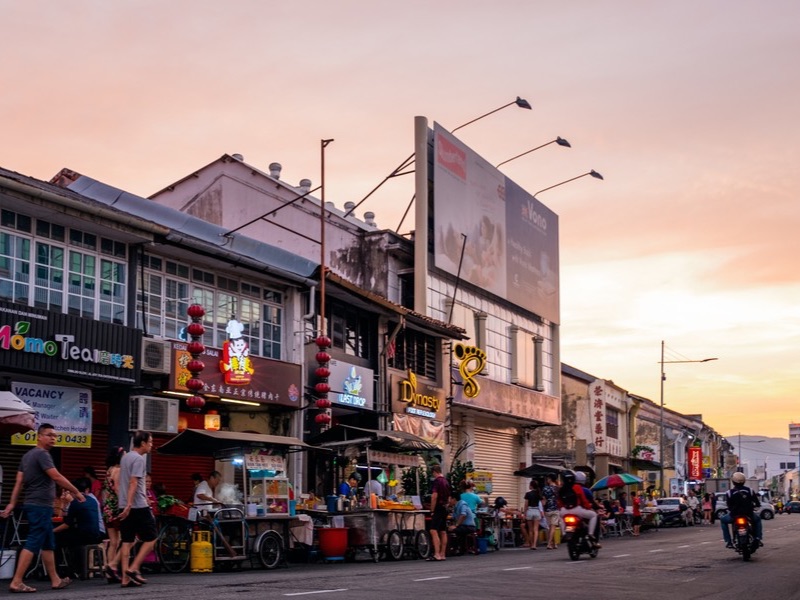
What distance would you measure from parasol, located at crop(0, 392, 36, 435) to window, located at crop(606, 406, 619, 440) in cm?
4833

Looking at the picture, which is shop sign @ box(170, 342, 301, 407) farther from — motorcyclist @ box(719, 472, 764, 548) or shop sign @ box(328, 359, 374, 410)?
motorcyclist @ box(719, 472, 764, 548)

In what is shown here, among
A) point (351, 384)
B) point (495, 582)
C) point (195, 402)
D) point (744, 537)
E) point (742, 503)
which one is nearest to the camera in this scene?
point (495, 582)

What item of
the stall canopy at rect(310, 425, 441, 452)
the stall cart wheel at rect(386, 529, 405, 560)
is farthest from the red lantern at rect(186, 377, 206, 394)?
the stall cart wheel at rect(386, 529, 405, 560)

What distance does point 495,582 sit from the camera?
597 inches

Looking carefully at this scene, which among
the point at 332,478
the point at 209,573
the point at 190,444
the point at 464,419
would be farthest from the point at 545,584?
the point at 464,419

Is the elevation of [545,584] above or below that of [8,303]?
below

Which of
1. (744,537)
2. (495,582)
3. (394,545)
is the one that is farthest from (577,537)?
(495,582)

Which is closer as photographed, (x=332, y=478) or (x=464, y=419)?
(x=332, y=478)

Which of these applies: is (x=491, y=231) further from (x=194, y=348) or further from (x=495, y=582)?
(x=495, y=582)

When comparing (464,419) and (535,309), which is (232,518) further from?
(535,309)

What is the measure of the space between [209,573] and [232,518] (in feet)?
4.35

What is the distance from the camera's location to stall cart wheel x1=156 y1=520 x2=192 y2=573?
1869 cm

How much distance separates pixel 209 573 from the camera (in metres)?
18.5

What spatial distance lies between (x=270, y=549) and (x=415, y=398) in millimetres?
15168
